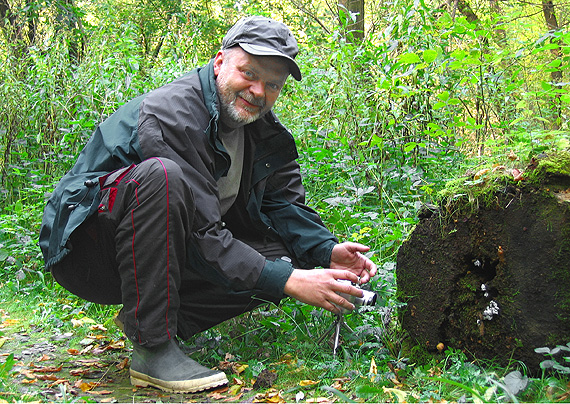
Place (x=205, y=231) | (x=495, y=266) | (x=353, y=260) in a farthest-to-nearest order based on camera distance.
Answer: (x=353, y=260), (x=205, y=231), (x=495, y=266)

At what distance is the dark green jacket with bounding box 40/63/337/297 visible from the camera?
93.6 inches

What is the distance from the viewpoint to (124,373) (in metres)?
2.67

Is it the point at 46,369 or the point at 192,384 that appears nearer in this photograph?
the point at 192,384

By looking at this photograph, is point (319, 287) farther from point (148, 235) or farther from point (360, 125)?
point (360, 125)

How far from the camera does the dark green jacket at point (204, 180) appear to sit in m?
2.38

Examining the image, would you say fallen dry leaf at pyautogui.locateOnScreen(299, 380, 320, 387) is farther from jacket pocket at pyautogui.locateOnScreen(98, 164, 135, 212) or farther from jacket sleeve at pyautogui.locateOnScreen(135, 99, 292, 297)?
jacket pocket at pyautogui.locateOnScreen(98, 164, 135, 212)

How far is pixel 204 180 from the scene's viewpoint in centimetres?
245

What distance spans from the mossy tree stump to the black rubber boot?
0.95 metres

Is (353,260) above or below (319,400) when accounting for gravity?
above

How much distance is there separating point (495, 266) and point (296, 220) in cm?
112

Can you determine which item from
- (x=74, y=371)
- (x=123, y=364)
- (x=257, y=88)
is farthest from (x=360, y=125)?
(x=74, y=371)

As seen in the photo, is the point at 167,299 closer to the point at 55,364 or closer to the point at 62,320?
the point at 55,364

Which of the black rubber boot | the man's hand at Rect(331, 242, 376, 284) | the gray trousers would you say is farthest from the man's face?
the black rubber boot

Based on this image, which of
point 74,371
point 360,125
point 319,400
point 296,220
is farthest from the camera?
point 360,125
